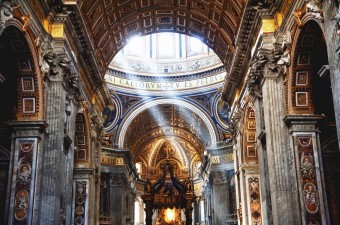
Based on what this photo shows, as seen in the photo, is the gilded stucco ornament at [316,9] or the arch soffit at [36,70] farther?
the arch soffit at [36,70]

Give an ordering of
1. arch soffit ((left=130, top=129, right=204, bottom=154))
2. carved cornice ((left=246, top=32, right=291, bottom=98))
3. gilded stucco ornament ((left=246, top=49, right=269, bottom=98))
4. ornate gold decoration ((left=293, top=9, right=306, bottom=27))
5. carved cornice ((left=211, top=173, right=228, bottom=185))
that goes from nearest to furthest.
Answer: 1. ornate gold decoration ((left=293, top=9, right=306, bottom=27))
2. carved cornice ((left=246, top=32, right=291, bottom=98))
3. gilded stucco ornament ((left=246, top=49, right=269, bottom=98))
4. carved cornice ((left=211, top=173, right=228, bottom=185))
5. arch soffit ((left=130, top=129, right=204, bottom=154))

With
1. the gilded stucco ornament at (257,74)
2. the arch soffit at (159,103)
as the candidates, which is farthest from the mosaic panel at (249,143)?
the arch soffit at (159,103)

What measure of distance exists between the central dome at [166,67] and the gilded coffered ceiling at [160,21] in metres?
9.09

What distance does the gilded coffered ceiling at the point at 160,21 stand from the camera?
18156 mm

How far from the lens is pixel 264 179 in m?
14.3

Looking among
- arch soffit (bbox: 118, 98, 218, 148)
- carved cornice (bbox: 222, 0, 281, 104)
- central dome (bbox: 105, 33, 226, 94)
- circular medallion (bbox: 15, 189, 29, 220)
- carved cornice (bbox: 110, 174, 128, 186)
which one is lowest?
circular medallion (bbox: 15, 189, 29, 220)

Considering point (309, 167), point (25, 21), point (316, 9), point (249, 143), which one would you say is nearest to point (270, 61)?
point (309, 167)

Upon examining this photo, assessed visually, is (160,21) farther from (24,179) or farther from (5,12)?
(5,12)

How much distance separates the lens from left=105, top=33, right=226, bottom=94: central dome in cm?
3123

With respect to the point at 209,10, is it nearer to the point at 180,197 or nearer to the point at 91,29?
the point at 91,29

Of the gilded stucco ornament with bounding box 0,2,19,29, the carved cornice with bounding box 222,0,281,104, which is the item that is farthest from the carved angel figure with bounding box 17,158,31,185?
the carved cornice with bounding box 222,0,281,104

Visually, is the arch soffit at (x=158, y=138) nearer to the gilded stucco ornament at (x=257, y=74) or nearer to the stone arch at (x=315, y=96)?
the gilded stucco ornament at (x=257, y=74)

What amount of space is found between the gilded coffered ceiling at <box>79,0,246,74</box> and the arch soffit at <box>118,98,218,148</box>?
1008 centimetres

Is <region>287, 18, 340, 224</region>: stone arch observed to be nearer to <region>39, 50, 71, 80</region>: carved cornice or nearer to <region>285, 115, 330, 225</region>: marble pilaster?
<region>285, 115, 330, 225</region>: marble pilaster
